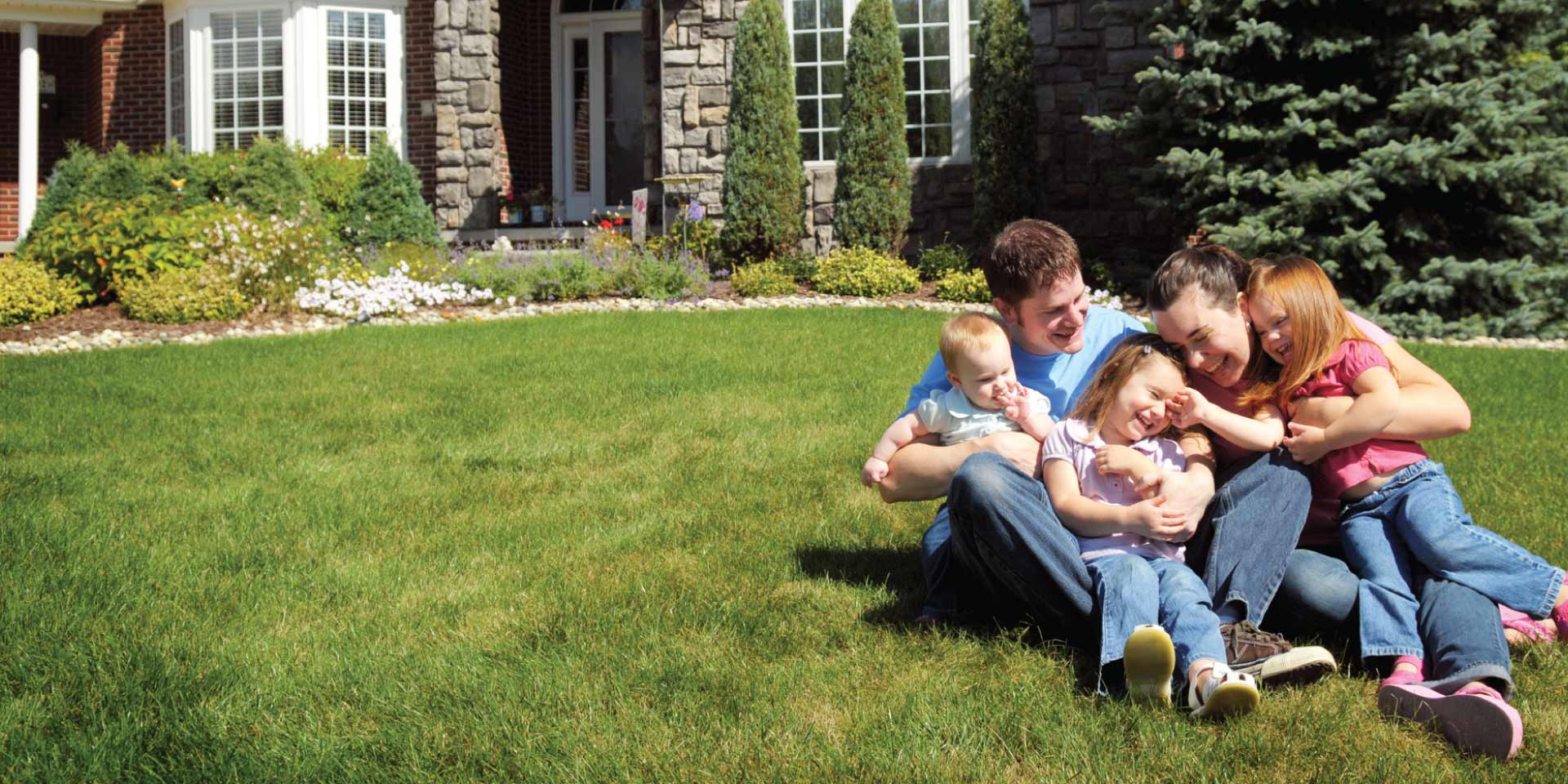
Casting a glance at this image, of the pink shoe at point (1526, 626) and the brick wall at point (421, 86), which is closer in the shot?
the pink shoe at point (1526, 626)

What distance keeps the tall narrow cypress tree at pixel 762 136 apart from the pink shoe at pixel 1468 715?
→ 350 inches

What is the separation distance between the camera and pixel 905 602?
3.18 metres

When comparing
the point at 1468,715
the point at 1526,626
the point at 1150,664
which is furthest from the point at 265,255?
the point at 1468,715

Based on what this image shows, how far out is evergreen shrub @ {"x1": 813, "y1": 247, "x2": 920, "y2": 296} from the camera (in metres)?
10.0

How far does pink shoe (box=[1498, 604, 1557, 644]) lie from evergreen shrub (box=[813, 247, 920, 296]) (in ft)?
24.1

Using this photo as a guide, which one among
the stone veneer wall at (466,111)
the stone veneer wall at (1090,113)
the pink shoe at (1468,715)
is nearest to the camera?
the pink shoe at (1468,715)

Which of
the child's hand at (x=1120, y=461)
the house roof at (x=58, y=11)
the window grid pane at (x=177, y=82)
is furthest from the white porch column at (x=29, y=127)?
the child's hand at (x=1120, y=461)

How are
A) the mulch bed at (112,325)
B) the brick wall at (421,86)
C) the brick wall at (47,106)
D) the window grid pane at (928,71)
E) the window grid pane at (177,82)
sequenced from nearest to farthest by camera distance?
1. the mulch bed at (112,325)
2. the window grid pane at (928,71)
3. the brick wall at (421,86)
4. the window grid pane at (177,82)
5. the brick wall at (47,106)

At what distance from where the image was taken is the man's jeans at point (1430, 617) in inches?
97.3

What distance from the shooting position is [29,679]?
2650 mm

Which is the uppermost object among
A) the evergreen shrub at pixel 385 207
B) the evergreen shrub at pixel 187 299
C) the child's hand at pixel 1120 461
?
the evergreen shrub at pixel 385 207

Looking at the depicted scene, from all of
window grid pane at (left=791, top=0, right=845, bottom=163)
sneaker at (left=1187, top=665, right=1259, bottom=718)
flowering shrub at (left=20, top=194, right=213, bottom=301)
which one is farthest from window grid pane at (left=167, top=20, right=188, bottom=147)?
sneaker at (left=1187, top=665, right=1259, bottom=718)

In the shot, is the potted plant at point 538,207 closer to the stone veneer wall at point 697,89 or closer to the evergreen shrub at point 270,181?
the evergreen shrub at point 270,181

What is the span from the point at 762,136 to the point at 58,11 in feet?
31.5
